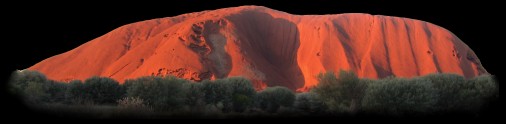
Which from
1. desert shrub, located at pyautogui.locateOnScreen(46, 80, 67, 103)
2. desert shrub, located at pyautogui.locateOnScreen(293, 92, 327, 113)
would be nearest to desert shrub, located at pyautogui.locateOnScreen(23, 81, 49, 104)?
desert shrub, located at pyautogui.locateOnScreen(46, 80, 67, 103)

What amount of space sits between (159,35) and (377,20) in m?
36.0

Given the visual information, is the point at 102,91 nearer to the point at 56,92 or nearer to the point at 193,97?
the point at 56,92

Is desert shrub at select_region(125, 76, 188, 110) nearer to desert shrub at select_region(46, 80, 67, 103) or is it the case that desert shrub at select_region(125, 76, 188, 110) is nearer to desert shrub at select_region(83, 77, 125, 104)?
desert shrub at select_region(83, 77, 125, 104)

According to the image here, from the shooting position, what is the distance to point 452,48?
83.4 metres

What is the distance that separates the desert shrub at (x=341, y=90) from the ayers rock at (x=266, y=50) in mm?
23534

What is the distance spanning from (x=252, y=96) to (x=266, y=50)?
33.2 m

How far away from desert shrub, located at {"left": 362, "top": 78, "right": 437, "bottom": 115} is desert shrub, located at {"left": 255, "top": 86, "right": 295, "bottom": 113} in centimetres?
1047

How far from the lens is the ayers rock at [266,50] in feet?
244

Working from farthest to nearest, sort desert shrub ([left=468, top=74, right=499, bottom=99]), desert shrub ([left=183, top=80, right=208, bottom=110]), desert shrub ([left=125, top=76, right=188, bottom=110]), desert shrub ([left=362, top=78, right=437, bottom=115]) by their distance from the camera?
1. desert shrub ([left=468, top=74, right=499, bottom=99])
2. desert shrub ([left=362, top=78, right=437, bottom=115])
3. desert shrub ([left=183, top=80, right=208, bottom=110])
4. desert shrub ([left=125, top=76, right=188, bottom=110])

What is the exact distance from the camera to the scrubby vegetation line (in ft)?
134

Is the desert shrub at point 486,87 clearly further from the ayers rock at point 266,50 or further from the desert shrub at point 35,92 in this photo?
the desert shrub at point 35,92

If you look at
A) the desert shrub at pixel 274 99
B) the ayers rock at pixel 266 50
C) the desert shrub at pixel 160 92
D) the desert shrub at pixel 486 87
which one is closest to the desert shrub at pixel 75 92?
the desert shrub at pixel 160 92

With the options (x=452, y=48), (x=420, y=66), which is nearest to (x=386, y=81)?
(x=420, y=66)

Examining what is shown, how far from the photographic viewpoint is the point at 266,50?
83625mm
